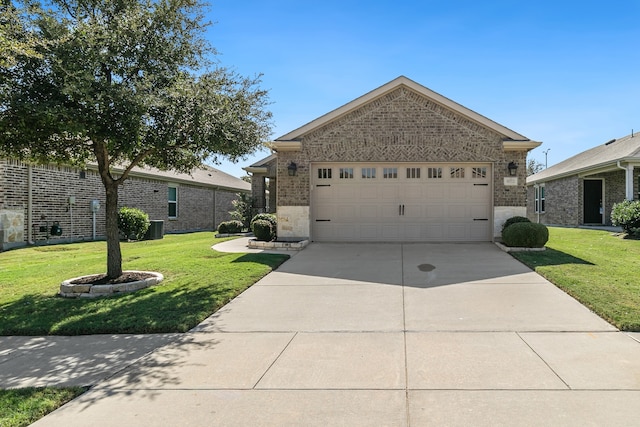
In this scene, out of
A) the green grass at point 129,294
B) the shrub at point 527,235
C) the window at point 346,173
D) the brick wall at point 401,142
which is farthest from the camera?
the window at point 346,173

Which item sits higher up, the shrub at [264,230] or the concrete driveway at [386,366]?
the shrub at [264,230]

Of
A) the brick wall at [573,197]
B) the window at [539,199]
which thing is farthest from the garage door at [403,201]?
the window at [539,199]

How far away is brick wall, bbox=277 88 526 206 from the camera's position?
43.4 feet

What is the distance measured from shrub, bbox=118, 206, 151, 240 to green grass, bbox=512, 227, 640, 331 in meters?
14.2

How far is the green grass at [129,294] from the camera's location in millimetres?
6039

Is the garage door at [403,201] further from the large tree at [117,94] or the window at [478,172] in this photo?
the large tree at [117,94]

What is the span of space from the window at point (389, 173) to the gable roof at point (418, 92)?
2171mm

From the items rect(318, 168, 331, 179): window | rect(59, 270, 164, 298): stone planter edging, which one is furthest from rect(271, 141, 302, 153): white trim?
rect(59, 270, 164, 298): stone planter edging

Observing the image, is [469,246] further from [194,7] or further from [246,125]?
[194,7]

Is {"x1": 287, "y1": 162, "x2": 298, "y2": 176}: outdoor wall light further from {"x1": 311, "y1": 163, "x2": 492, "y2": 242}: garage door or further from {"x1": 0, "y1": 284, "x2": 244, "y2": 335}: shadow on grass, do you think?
{"x1": 0, "y1": 284, "x2": 244, "y2": 335}: shadow on grass

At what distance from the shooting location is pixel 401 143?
13406 mm

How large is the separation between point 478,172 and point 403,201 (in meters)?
2.47

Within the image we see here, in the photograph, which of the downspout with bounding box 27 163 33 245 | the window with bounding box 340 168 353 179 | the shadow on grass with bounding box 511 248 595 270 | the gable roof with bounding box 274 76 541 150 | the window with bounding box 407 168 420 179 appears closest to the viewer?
the shadow on grass with bounding box 511 248 595 270

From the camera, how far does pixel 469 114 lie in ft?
42.9
